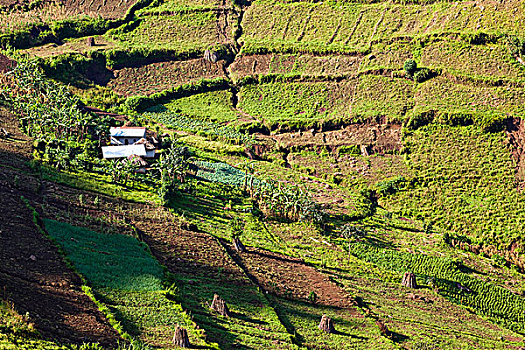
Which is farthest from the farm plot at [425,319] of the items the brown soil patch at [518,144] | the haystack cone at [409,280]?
the brown soil patch at [518,144]

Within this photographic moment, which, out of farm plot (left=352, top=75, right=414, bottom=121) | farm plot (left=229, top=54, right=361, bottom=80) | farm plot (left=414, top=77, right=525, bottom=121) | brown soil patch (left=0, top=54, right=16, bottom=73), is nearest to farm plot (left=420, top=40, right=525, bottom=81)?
farm plot (left=414, top=77, right=525, bottom=121)

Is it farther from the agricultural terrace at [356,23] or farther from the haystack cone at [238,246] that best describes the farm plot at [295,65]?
the haystack cone at [238,246]

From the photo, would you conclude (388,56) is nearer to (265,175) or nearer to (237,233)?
(265,175)

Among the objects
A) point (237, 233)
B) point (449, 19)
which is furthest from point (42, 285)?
point (449, 19)

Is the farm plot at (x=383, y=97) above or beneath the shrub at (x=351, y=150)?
above

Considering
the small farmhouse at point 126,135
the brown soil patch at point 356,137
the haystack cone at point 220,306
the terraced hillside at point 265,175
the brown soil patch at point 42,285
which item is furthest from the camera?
the brown soil patch at point 356,137

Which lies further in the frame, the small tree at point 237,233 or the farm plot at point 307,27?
the farm plot at point 307,27
